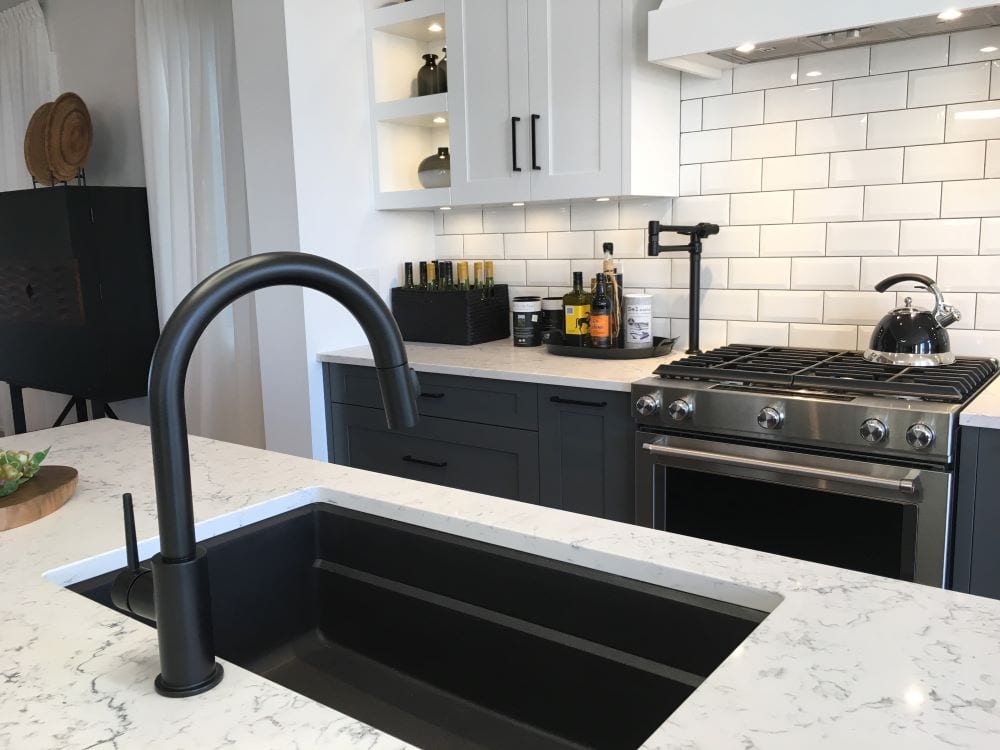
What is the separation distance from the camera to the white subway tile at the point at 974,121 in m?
2.41

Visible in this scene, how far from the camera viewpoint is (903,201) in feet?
8.48

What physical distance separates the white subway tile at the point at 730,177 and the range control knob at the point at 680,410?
963 mm

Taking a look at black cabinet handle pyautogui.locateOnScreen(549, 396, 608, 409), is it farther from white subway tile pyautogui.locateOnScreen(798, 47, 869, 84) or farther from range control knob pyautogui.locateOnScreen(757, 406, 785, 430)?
white subway tile pyautogui.locateOnScreen(798, 47, 869, 84)

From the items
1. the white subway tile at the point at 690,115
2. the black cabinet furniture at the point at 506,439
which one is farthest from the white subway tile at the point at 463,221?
the white subway tile at the point at 690,115

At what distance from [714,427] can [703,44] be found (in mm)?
1082

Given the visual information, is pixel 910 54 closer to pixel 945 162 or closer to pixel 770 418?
pixel 945 162

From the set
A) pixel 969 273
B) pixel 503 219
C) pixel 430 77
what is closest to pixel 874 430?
pixel 969 273

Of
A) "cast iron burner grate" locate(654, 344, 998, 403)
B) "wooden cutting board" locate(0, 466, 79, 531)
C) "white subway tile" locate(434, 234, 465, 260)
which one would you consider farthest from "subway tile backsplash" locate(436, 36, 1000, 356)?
"wooden cutting board" locate(0, 466, 79, 531)

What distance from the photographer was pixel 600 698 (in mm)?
1090

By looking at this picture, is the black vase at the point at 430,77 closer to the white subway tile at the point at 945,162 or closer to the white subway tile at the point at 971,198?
the white subway tile at the point at 945,162

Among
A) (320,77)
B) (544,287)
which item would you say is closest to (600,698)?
(544,287)

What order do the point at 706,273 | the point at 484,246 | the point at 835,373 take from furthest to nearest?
the point at 484,246 < the point at 706,273 < the point at 835,373

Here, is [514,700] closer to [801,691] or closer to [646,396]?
[801,691]

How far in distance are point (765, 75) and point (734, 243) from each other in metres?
Result: 0.55
